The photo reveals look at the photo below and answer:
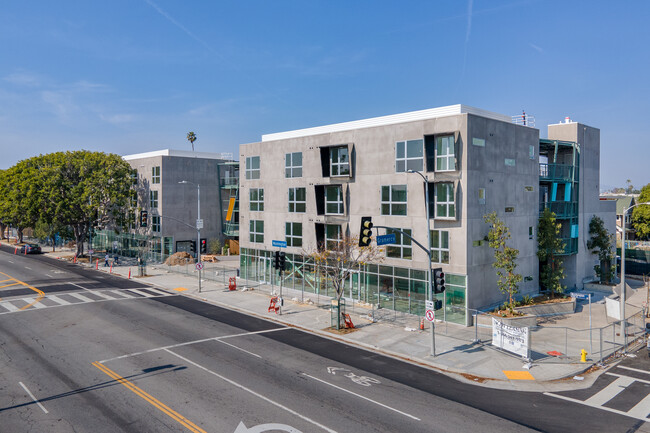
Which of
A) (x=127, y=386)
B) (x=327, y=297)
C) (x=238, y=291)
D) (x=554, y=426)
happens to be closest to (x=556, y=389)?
(x=554, y=426)

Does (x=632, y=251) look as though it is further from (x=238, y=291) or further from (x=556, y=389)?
(x=238, y=291)

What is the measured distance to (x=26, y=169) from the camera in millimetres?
60000

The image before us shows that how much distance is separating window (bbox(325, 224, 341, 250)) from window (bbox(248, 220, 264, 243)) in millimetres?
8588

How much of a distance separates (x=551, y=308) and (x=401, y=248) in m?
11.0

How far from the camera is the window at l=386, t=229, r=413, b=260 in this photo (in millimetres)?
30703

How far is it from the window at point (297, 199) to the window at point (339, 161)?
3.87m

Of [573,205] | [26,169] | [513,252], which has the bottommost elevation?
[513,252]

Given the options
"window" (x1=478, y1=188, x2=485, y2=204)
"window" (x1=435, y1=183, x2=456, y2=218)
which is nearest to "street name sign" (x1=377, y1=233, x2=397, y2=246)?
"window" (x1=435, y1=183, x2=456, y2=218)

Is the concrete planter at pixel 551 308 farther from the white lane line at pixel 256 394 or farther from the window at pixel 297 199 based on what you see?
the white lane line at pixel 256 394

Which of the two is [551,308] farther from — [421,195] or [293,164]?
[293,164]

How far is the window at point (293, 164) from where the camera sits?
1512 inches

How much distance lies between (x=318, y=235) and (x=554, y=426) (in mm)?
24336

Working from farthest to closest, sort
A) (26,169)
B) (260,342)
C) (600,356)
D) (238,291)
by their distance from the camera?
(26,169)
(238,291)
(260,342)
(600,356)

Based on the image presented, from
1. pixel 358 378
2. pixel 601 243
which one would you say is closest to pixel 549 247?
pixel 601 243
